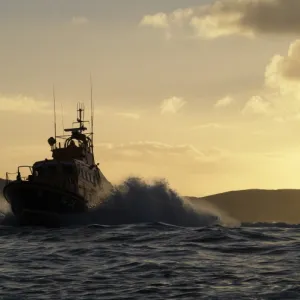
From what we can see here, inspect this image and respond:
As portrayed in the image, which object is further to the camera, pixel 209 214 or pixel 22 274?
pixel 209 214

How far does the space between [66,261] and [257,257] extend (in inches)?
241

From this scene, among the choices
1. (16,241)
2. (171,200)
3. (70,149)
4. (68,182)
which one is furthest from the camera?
(171,200)

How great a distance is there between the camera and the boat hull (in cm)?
4103

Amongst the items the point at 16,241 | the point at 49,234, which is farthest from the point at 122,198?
the point at 16,241

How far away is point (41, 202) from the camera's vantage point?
41156 mm

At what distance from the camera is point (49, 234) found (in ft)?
109

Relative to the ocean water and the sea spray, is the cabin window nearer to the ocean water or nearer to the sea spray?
the sea spray

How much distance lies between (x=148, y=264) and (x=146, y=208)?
28.0 m

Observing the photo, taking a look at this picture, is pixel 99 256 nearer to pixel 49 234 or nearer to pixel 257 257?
pixel 257 257

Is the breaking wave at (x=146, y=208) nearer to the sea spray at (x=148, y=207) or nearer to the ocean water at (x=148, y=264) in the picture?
the sea spray at (x=148, y=207)

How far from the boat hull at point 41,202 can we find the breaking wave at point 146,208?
90.1 inches

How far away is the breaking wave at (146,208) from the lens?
149ft

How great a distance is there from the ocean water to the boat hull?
4779 millimetres

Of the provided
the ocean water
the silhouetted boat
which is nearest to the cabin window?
the silhouetted boat
